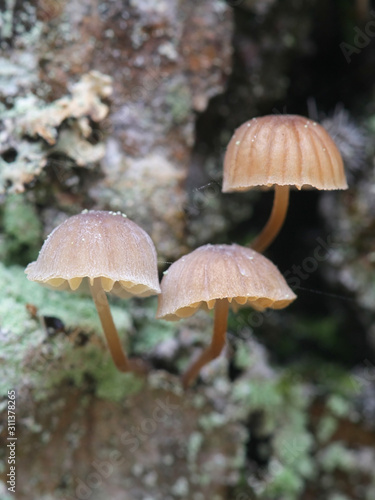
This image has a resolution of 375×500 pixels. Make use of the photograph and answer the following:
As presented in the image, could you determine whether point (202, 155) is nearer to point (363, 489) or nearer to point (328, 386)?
point (328, 386)

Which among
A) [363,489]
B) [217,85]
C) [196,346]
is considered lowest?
[363,489]

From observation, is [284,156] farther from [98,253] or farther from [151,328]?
[151,328]

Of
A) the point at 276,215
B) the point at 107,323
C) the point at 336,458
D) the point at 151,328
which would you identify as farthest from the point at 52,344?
the point at 336,458

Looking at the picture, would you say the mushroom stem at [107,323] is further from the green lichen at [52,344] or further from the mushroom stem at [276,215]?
the mushroom stem at [276,215]

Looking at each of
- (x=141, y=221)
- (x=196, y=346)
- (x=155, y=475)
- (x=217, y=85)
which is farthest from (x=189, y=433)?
(x=217, y=85)

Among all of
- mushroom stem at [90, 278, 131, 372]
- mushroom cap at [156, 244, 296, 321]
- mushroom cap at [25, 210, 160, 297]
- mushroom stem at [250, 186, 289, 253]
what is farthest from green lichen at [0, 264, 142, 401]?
mushroom stem at [250, 186, 289, 253]

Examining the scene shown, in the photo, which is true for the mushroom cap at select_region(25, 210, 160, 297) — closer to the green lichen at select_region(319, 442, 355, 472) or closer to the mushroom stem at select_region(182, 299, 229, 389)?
the mushroom stem at select_region(182, 299, 229, 389)

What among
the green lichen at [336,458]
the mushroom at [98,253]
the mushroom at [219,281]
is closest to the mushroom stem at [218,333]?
the mushroom at [219,281]
